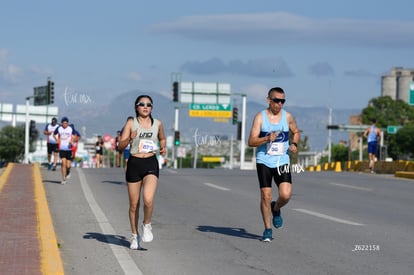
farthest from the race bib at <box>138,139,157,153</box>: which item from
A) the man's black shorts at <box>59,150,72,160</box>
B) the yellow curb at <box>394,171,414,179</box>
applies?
the yellow curb at <box>394,171,414,179</box>

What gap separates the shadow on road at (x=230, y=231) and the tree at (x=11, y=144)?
4746 inches

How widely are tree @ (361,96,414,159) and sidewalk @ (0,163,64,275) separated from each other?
328 ft

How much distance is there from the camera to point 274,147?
11.5m

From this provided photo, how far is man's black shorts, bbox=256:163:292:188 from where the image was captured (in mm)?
11586

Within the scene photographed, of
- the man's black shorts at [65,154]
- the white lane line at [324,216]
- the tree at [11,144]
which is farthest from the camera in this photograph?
the tree at [11,144]

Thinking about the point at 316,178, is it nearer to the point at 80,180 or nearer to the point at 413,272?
the point at 80,180

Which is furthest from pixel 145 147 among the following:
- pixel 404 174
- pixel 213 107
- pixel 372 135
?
pixel 213 107

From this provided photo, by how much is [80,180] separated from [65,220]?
10474 millimetres

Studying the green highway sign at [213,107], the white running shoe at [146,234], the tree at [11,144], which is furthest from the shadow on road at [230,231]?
the tree at [11,144]

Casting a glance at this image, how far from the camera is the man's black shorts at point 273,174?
11.6 meters

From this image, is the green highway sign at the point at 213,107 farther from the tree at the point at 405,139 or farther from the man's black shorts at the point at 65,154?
the man's black shorts at the point at 65,154

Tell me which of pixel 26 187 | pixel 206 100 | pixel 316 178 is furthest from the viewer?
pixel 206 100

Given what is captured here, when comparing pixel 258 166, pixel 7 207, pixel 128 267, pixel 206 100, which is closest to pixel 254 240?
pixel 258 166

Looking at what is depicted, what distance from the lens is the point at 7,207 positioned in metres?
15.2
